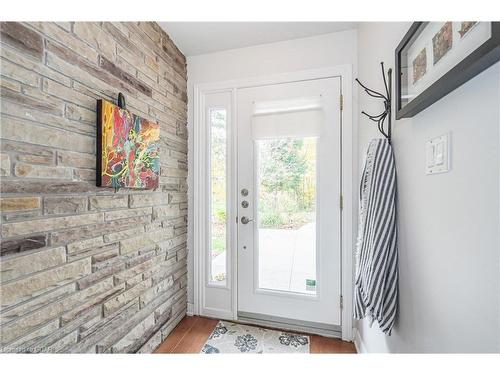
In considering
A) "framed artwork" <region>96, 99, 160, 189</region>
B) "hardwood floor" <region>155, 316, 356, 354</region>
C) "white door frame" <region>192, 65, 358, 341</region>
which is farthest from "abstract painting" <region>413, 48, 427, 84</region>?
"hardwood floor" <region>155, 316, 356, 354</region>

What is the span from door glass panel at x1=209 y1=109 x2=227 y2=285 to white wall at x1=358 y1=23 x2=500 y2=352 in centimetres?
132

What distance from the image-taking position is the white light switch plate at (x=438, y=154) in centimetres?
67

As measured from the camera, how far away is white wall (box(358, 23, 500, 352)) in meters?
0.52

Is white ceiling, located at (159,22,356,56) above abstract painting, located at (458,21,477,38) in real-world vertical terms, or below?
above

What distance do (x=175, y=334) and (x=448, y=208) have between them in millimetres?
1966

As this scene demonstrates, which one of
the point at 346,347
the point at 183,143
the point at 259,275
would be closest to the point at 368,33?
the point at 183,143

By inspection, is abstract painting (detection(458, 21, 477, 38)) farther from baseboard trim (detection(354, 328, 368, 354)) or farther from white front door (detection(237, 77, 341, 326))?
baseboard trim (detection(354, 328, 368, 354))

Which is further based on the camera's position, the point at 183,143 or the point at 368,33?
the point at 183,143

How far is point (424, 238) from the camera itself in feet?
2.67

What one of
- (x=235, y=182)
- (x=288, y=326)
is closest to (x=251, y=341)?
(x=288, y=326)

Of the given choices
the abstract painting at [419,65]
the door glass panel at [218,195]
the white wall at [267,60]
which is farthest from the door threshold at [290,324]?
the abstract painting at [419,65]

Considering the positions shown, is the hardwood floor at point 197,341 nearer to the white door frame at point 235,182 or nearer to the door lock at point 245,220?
the white door frame at point 235,182

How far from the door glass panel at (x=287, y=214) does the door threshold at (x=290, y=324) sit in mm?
245
